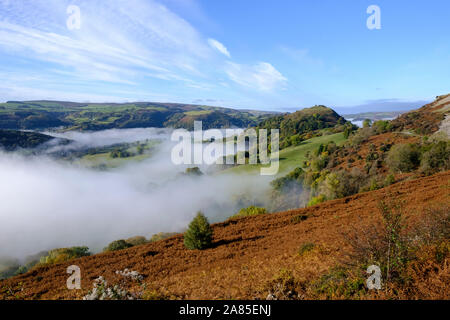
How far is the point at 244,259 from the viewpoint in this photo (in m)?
16.5

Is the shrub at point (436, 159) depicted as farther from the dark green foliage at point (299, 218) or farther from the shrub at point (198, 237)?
the shrub at point (198, 237)

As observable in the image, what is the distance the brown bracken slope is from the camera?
10.4 metres

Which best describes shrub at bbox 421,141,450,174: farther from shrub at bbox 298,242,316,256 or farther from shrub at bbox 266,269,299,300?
shrub at bbox 266,269,299,300

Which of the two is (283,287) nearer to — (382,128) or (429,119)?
(429,119)

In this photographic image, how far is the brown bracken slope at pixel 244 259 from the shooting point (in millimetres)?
10406

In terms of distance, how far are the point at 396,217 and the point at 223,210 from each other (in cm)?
8013

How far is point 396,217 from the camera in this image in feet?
23.8

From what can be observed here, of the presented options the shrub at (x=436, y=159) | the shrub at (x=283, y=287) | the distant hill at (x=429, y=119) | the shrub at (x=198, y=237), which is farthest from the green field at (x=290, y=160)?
the shrub at (x=283, y=287)

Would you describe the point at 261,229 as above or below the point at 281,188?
above

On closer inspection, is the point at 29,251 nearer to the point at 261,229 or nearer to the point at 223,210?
the point at 223,210
